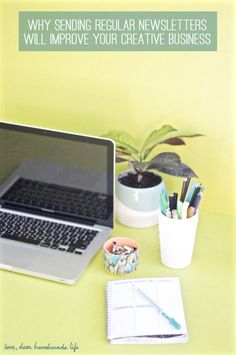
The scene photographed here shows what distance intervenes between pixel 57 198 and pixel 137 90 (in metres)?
0.29

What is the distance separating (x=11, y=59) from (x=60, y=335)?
0.65m

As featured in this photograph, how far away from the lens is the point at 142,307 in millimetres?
1302

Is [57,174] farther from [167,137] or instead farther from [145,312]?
[145,312]

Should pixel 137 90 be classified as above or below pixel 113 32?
below

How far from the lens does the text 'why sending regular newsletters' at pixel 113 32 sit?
1.50m

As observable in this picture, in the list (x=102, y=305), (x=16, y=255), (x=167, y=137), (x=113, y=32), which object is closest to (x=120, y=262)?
(x=102, y=305)

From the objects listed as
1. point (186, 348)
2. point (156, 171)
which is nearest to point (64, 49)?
point (156, 171)

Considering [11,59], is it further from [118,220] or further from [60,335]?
[60,335]

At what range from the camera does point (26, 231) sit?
1.52 metres

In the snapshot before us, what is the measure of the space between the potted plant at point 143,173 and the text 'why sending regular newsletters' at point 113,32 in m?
0.19

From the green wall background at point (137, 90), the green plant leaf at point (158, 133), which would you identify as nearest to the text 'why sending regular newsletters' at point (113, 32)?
the green wall background at point (137, 90)

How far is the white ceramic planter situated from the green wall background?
10 cm

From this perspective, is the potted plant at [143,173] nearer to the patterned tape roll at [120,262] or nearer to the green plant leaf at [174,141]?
the green plant leaf at [174,141]

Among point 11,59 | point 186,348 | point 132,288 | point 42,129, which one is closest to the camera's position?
point 186,348
